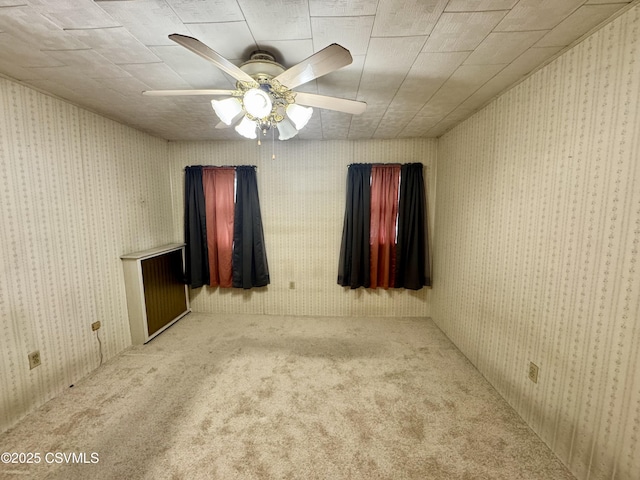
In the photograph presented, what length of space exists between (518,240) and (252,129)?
6.33 feet

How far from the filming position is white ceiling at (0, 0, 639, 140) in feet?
3.36

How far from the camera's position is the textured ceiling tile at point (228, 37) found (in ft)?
3.68

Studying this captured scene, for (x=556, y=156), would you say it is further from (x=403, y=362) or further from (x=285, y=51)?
(x=403, y=362)

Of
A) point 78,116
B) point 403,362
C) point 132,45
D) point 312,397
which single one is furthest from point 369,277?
point 78,116

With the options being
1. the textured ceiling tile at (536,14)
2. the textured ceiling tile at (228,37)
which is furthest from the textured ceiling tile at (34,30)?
the textured ceiling tile at (536,14)

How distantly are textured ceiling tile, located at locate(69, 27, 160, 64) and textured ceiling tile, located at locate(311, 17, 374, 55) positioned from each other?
2.98 feet

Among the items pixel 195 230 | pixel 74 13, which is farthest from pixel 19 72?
pixel 195 230

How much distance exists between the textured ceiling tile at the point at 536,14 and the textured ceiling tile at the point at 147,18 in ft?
4.82

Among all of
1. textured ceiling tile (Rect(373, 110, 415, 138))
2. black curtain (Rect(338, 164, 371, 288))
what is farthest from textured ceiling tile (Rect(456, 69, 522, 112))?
black curtain (Rect(338, 164, 371, 288))

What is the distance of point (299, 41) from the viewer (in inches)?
48.4

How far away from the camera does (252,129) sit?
153 centimetres

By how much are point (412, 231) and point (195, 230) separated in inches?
106

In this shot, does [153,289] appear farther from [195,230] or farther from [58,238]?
[58,238]

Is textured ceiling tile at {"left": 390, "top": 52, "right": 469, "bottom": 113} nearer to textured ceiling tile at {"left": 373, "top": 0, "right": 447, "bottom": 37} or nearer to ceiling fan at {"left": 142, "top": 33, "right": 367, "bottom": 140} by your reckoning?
textured ceiling tile at {"left": 373, "top": 0, "right": 447, "bottom": 37}
